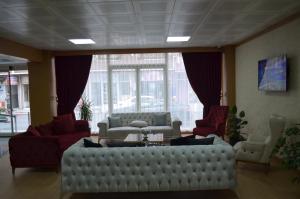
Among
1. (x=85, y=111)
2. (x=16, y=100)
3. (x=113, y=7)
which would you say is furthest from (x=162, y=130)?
(x=16, y=100)

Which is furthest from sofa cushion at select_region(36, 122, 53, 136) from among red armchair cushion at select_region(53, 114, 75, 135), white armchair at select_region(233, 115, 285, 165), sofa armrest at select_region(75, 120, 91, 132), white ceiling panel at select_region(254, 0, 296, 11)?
white ceiling panel at select_region(254, 0, 296, 11)

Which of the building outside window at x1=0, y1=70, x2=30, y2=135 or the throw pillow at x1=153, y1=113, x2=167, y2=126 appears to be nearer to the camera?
the throw pillow at x1=153, y1=113, x2=167, y2=126

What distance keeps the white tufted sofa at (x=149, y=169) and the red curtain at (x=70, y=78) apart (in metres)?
4.98

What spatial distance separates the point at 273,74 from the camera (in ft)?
16.7

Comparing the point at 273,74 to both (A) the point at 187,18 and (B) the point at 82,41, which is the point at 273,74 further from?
(B) the point at 82,41

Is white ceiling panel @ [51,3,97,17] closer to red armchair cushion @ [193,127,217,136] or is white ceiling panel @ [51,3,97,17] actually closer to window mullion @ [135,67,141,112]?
red armchair cushion @ [193,127,217,136]

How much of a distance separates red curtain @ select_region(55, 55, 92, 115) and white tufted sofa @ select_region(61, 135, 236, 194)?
196 inches

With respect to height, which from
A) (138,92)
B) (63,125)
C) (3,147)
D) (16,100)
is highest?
(138,92)

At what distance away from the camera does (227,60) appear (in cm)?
769

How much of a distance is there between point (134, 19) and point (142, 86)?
3.95 m

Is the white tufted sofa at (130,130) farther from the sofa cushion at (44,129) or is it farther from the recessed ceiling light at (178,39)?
the recessed ceiling light at (178,39)

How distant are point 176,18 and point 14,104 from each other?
6.34m

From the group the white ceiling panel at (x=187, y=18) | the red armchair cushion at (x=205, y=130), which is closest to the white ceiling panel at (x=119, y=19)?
the white ceiling panel at (x=187, y=18)

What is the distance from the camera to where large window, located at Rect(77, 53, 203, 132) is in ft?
26.9
